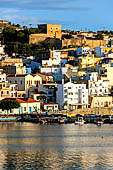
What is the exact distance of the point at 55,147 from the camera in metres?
53.9

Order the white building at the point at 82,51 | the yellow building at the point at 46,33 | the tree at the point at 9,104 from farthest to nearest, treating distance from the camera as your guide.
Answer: the yellow building at the point at 46,33
the white building at the point at 82,51
the tree at the point at 9,104

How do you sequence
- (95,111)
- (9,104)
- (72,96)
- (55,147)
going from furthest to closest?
(95,111), (72,96), (9,104), (55,147)

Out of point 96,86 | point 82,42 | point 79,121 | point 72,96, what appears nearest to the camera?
point 79,121

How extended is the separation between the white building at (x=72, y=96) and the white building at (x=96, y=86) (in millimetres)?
2673

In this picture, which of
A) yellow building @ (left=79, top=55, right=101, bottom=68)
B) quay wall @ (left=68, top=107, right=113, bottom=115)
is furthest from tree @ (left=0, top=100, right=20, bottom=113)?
yellow building @ (left=79, top=55, right=101, bottom=68)

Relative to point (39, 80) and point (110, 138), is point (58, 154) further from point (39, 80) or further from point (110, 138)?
point (39, 80)

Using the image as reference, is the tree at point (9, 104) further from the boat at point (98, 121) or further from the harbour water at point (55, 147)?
the boat at point (98, 121)

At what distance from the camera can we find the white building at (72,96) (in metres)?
84.6

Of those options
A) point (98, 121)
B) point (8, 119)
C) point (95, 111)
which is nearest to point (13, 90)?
point (8, 119)

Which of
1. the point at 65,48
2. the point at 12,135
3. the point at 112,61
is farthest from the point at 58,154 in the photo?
the point at 65,48

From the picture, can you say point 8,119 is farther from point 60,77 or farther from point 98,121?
point 60,77

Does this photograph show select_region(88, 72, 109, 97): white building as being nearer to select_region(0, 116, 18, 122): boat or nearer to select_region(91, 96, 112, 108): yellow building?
select_region(91, 96, 112, 108): yellow building

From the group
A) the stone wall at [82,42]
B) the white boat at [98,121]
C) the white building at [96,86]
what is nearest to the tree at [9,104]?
the white boat at [98,121]

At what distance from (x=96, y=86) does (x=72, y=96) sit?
5.01 meters
